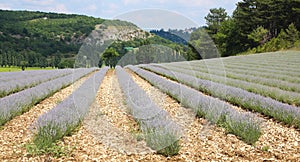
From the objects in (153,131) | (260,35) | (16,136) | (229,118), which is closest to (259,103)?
(229,118)

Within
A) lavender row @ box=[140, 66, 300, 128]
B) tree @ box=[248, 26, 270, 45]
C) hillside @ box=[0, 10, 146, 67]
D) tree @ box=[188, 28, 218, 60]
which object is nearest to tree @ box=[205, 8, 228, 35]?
tree @ box=[248, 26, 270, 45]

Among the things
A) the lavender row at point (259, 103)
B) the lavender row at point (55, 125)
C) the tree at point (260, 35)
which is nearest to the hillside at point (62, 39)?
the lavender row at point (259, 103)

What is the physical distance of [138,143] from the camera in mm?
4367

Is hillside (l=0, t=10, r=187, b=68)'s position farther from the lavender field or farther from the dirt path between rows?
the dirt path between rows

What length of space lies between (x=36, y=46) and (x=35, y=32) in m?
16.3

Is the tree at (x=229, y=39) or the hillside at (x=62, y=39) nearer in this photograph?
the hillside at (x=62, y=39)

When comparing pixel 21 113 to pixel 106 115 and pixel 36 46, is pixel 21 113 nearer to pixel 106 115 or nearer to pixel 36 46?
pixel 106 115

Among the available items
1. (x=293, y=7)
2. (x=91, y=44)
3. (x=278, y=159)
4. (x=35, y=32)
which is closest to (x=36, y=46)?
(x=35, y=32)

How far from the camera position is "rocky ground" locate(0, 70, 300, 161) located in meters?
3.78

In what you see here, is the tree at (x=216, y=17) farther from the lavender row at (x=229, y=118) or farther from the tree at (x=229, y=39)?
the lavender row at (x=229, y=118)

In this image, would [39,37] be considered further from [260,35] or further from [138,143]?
[138,143]

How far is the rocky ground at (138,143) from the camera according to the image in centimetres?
378

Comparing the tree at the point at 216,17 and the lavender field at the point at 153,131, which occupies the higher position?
the tree at the point at 216,17

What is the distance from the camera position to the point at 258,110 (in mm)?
6422
